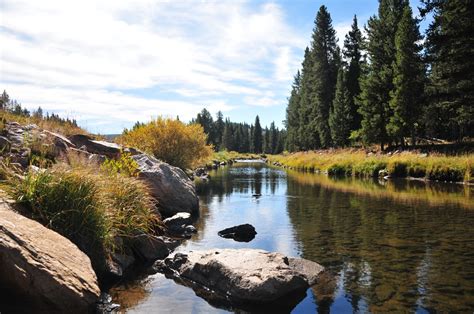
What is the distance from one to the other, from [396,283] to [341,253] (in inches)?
96.1

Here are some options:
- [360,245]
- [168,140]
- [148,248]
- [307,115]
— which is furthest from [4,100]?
[307,115]

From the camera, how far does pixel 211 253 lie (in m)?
9.16

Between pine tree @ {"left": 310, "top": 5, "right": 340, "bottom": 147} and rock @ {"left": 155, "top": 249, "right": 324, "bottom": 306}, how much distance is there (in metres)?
52.4

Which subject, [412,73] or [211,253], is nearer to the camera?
[211,253]

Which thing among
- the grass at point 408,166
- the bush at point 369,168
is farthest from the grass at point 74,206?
the bush at point 369,168

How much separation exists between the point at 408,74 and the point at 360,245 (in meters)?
30.7

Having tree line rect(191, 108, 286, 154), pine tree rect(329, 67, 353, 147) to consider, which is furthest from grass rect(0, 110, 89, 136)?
tree line rect(191, 108, 286, 154)

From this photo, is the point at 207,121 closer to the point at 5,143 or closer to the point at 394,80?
the point at 394,80

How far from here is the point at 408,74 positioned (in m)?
37.9

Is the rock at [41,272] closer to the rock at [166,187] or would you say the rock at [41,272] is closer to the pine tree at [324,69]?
the rock at [166,187]

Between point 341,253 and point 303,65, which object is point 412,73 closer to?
point 341,253

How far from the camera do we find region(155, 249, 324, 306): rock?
24.5ft

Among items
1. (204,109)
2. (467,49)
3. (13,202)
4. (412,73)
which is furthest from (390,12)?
(204,109)

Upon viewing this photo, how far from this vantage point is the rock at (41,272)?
19.2 feet
